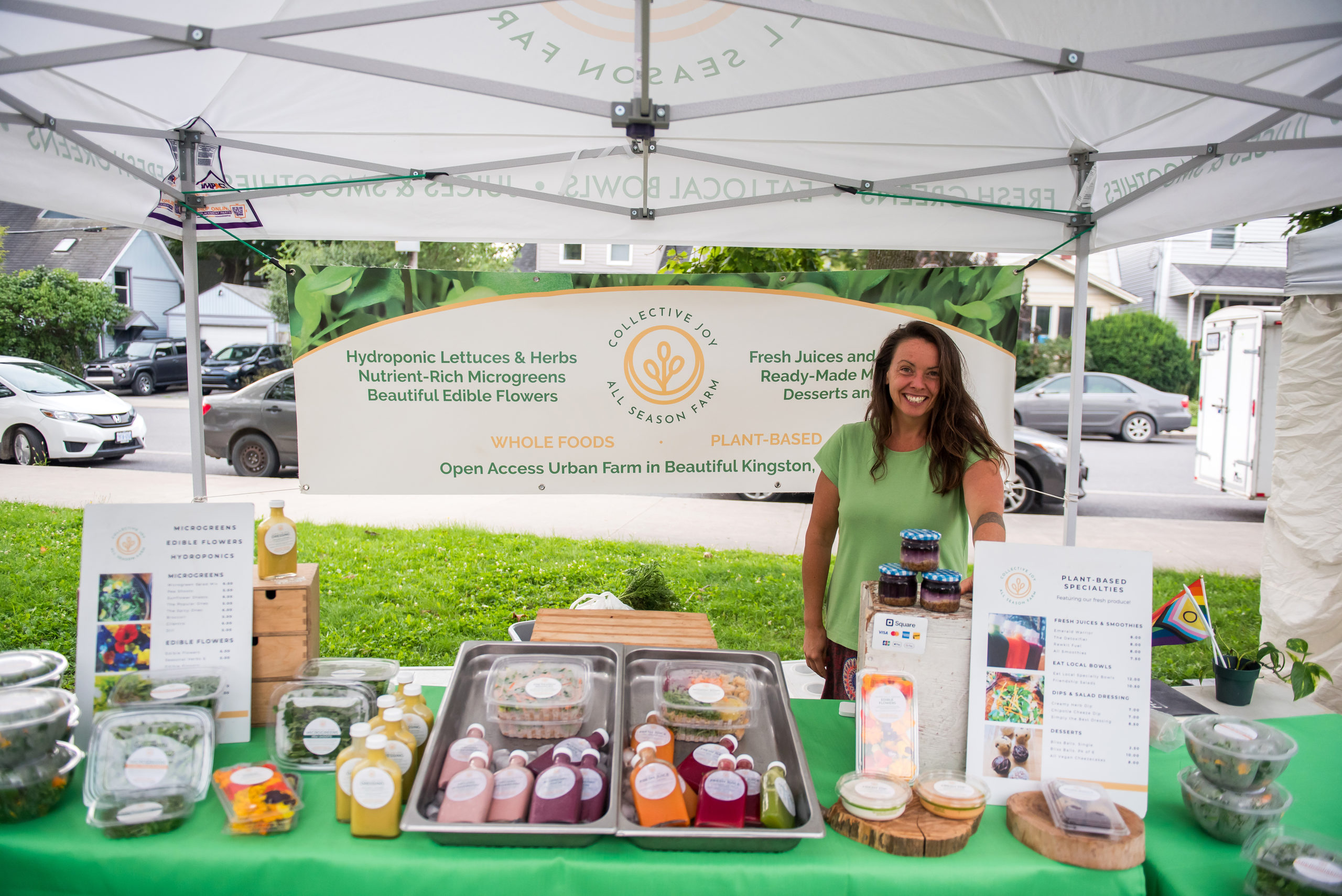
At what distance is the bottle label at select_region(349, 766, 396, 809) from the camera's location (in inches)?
55.7

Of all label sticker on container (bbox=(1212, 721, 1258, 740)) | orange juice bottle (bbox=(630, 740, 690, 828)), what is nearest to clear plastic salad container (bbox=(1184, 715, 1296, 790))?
label sticker on container (bbox=(1212, 721, 1258, 740))

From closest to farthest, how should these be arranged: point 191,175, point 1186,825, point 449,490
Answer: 1. point 1186,825
2. point 191,175
3. point 449,490

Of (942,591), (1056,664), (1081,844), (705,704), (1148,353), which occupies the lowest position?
(1081,844)

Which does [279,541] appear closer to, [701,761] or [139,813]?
[139,813]

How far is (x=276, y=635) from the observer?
1.86 metres

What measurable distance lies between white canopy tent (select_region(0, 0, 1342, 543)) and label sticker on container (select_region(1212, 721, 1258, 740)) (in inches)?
54.2

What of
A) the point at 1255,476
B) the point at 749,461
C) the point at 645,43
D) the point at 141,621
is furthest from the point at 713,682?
the point at 1255,476

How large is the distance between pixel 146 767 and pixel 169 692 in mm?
194

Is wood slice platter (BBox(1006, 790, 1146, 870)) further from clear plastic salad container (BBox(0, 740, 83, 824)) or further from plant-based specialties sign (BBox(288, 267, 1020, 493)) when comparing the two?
plant-based specialties sign (BBox(288, 267, 1020, 493))

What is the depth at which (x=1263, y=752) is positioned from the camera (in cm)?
150

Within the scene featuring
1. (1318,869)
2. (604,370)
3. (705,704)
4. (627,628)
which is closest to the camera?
(1318,869)

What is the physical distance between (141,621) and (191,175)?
6.23 ft

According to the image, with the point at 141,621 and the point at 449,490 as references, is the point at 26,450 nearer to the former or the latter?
the point at 449,490

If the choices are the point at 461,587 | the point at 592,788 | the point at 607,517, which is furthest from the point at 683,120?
the point at 607,517
